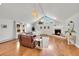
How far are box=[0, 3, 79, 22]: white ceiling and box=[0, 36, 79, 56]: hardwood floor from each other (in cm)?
56

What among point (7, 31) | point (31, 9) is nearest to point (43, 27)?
point (31, 9)

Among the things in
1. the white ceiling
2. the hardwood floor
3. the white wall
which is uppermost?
the white ceiling

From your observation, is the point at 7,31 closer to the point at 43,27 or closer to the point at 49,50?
the point at 43,27

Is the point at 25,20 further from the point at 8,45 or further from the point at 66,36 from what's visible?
the point at 66,36

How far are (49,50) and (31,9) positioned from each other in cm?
101

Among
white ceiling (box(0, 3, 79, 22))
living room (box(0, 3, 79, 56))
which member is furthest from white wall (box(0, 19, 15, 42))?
white ceiling (box(0, 3, 79, 22))

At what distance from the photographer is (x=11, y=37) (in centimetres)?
287

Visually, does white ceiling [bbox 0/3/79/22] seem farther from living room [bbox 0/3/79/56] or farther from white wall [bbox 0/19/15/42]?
white wall [bbox 0/19/15/42]

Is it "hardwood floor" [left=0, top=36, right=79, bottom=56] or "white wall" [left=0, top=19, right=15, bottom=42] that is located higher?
"white wall" [left=0, top=19, right=15, bottom=42]

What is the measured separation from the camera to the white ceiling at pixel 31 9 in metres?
2.71

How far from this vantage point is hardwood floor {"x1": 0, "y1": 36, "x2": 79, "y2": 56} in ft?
9.00

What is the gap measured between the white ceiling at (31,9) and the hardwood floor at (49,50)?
1.84 feet

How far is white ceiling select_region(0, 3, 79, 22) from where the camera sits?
2711 millimetres

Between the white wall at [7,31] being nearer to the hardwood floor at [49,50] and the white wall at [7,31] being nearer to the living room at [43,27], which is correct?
the living room at [43,27]
